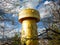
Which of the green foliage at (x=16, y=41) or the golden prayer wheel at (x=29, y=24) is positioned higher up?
the golden prayer wheel at (x=29, y=24)

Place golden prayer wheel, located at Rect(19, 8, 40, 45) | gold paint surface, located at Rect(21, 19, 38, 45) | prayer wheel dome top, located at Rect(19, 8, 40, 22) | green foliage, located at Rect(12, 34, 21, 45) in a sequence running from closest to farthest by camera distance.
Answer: green foliage, located at Rect(12, 34, 21, 45) → gold paint surface, located at Rect(21, 19, 38, 45) → golden prayer wheel, located at Rect(19, 8, 40, 45) → prayer wheel dome top, located at Rect(19, 8, 40, 22)

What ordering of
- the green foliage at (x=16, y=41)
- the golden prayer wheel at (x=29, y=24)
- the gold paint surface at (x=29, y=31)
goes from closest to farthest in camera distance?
1. the green foliage at (x=16, y=41)
2. the gold paint surface at (x=29, y=31)
3. the golden prayer wheel at (x=29, y=24)

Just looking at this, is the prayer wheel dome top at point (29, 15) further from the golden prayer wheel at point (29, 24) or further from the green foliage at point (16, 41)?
the green foliage at point (16, 41)

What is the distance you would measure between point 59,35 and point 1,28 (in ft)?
7.09

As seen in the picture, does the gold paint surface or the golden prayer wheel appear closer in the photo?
the gold paint surface

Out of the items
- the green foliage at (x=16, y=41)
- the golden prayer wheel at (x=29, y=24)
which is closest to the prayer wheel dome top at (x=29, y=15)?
the golden prayer wheel at (x=29, y=24)

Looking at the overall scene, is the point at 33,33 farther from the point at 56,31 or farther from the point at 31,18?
the point at 31,18

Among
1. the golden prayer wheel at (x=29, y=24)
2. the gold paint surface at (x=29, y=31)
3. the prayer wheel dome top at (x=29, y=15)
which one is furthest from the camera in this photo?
the prayer wheel dome top at (x=29, y=15)

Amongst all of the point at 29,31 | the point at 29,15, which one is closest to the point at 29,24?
the point at 29,15

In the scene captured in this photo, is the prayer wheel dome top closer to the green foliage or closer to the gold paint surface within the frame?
the gold paint surface

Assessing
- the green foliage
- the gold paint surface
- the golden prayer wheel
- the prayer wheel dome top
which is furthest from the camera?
the prayer wheel dome top

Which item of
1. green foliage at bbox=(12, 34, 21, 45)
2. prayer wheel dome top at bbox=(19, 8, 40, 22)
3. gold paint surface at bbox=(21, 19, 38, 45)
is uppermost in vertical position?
prayer wheel dome top at bbox=(19, 8, 40, 22)

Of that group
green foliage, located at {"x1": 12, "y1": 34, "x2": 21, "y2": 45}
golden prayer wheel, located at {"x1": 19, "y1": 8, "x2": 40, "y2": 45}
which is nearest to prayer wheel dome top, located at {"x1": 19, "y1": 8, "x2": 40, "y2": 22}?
golden prayer wheel, located at {"x1": 19, "y1": 8, "x2": 40, "y2": 45}

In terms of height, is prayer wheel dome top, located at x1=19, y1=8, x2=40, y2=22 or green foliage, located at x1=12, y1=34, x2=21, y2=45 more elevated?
prayer wheel dome top, located at x1=19, y1=8, x2=40, y2=22
